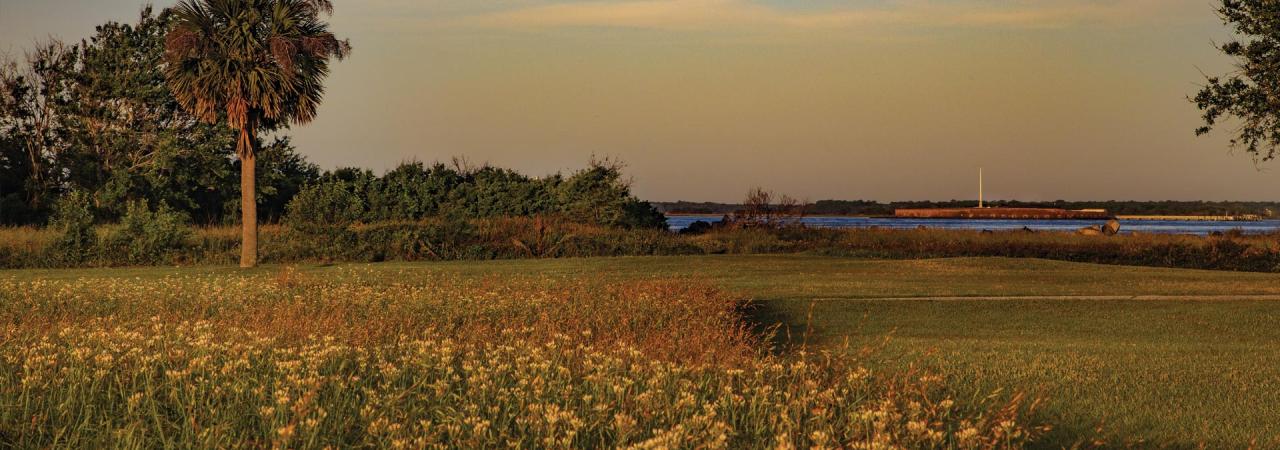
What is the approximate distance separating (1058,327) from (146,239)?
24316mm

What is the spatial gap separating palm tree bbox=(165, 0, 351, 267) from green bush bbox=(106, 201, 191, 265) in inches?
112

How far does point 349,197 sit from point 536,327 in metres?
31.3

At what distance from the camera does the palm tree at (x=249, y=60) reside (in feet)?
91.0

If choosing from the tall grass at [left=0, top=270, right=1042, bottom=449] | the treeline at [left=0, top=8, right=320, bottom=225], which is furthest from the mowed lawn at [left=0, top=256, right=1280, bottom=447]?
the treeline at [left=0, top=8, right=320, bottom=225]

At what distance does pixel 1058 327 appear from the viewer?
1457cm

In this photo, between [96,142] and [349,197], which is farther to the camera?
[96,142]

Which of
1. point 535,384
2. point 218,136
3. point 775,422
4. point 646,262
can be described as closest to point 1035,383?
point 775,422

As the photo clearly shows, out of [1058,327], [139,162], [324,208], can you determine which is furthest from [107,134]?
[1058,327]

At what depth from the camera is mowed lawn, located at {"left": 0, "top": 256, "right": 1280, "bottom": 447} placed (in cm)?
855

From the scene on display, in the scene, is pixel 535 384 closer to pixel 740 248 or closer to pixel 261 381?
pixel 261 381

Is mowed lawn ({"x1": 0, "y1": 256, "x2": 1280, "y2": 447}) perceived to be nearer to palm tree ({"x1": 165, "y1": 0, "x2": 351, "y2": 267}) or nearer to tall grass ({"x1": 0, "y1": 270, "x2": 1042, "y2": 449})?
tall grass ({"x1": 0, "y1": 270, "x2": 1042, "y2": 449})

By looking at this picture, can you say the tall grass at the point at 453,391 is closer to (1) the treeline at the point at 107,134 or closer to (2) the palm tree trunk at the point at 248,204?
(2) the palm tree trunk at the point at 248,204

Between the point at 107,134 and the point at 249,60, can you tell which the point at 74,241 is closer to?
the point at 249,60

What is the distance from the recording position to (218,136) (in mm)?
44312
